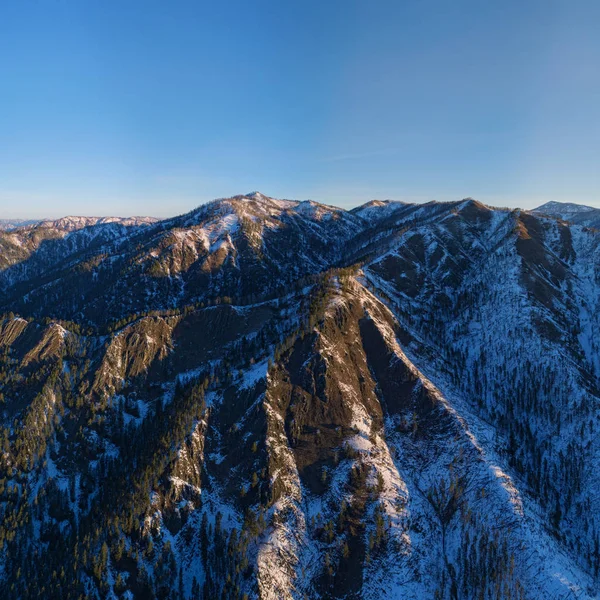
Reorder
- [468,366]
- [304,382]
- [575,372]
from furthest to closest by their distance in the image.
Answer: [468,366] → [575,372] → [304,382]

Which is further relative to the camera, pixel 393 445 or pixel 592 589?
pixel 393 445

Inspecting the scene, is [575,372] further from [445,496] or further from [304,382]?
[304,382]

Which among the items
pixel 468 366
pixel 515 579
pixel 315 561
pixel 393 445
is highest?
pixel 468 366

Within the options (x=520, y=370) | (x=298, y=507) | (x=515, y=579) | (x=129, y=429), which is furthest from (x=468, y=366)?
(x=129, y=429)

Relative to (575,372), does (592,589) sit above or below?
below

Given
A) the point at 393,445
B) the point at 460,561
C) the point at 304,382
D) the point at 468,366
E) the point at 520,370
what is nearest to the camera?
the point at 460,561

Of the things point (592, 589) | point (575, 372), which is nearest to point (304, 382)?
point (592, 589)
